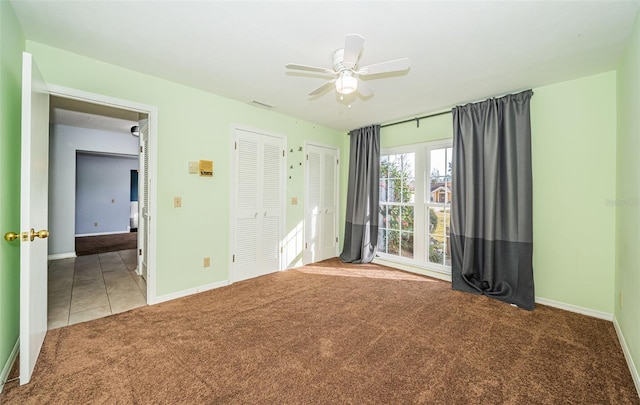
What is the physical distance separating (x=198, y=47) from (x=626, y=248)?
12.7 feet

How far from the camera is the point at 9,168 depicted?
1.78m

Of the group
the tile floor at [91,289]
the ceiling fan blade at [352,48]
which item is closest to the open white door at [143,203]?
the tile floor at [91,289]

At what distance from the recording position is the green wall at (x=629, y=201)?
6.00 feet

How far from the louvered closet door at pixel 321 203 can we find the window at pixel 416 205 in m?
0.90

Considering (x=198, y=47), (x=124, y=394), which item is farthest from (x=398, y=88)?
→ (x=124, y=394)

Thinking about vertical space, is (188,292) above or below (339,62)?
below

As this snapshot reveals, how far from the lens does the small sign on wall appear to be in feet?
10.4

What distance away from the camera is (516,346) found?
2131 mm

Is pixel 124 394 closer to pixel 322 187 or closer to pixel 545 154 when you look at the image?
pixel 322 187

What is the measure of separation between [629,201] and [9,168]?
4.52 meters

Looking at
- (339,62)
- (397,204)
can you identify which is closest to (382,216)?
(397,204)

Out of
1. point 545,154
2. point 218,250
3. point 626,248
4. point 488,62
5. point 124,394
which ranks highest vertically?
point 488,62

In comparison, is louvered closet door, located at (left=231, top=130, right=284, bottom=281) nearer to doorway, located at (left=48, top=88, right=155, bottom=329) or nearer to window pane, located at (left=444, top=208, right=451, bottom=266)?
doorway, located at (left=48, top=88, right=155, bottom=329)

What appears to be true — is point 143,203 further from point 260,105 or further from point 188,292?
point 260,105
